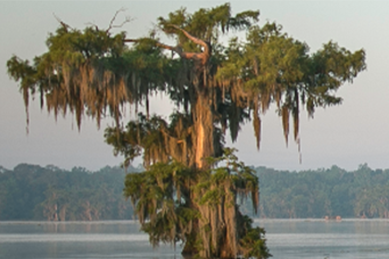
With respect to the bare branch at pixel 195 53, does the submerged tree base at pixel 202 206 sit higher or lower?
lower

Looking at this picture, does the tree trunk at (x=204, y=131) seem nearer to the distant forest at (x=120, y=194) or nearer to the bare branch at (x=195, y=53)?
the bare branch at (x=195, y=53)

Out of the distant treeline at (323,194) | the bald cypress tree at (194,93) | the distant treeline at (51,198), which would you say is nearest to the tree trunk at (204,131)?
the bald cypress tree at (194,93)

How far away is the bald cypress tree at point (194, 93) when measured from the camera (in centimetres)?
2991

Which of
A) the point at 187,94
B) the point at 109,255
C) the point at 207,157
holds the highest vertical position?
the point at 187,94

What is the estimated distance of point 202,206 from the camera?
30.2 m

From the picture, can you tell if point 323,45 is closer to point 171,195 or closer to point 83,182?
point 171,195

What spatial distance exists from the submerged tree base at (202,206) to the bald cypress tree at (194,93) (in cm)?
4

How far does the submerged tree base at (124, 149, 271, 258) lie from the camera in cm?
2981

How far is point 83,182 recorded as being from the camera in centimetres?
17012

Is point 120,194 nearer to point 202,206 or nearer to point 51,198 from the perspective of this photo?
point 51,198

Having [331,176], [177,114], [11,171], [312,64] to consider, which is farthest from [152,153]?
[331,176]

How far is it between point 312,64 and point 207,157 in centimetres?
506

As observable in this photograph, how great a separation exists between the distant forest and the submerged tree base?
119914 mm

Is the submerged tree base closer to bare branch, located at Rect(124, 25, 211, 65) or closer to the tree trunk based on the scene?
the tree trunk
